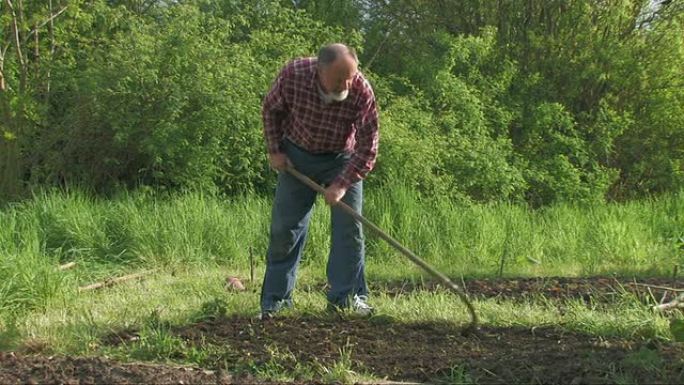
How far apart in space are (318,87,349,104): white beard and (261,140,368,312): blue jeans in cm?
42

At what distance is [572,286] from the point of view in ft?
23.2

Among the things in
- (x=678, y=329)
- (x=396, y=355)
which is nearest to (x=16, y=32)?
(x=396, y=355)

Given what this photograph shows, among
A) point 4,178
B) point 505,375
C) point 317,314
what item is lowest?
point 4,178

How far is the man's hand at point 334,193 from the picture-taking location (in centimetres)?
531

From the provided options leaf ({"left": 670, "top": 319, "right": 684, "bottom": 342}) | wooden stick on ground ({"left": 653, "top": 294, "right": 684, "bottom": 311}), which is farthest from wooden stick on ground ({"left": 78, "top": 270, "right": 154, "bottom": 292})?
→ leaf ({"left": 670, "top": 319, "right": 684, "bottom": 342})

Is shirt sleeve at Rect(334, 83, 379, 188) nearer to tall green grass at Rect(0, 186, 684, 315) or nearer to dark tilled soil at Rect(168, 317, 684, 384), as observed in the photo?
dark tilled soil at Rect(168, 317, 684, 384)

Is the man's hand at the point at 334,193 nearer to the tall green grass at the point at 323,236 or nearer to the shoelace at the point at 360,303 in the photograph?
the shoelace at the point at 360,303

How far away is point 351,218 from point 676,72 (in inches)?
411

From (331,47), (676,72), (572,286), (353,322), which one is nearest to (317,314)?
(353,322)

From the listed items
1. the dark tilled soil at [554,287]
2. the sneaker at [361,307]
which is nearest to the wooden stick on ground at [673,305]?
the dark tilled soil at [554,287]

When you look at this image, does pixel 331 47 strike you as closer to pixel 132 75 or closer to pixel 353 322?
pixel 353 322

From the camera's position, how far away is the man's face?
507 centimetres

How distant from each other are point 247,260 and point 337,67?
395 cm

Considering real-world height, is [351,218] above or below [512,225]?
above
